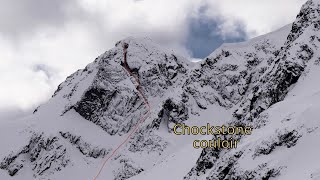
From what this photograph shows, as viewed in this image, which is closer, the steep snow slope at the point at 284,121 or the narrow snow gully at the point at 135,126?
the steep snow slope at the point at 284,121

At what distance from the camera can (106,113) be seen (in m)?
153

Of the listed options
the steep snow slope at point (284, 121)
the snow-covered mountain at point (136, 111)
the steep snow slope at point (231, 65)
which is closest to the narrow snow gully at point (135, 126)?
the snow-covered mountain at point (136, 111)

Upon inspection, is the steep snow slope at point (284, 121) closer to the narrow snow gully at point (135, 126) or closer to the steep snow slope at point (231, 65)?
the steep snow slope at point (231, 65)

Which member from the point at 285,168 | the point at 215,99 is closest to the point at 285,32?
the point at 215,99

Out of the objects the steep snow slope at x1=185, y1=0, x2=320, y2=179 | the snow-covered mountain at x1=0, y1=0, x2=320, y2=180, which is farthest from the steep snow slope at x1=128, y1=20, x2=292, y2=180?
the steep snow slope at x1=185, y1=0, x2=320, y2=179

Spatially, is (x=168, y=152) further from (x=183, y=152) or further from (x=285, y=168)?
(x=285, y=168)

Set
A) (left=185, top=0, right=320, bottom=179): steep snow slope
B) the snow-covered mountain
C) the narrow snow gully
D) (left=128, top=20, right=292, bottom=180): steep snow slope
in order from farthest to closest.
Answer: (left=128, top=20, right=292, bottom=180): steep snow slope < the narrow snow gully < the snow-covered mountain < (left=185, top=0, right=320, bottom=179): steep snow slope

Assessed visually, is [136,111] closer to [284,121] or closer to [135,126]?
[135,126]

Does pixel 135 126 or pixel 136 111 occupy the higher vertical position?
pixel 136 111

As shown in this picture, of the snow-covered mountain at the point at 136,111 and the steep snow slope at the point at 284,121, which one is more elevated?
the snow-covered mountain at the point at 136,111

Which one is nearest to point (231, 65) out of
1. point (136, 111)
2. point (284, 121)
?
point (136, 111)

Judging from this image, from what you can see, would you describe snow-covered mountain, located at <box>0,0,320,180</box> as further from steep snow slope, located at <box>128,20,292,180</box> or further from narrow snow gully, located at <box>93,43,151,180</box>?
narrow snow gully, located at <box>93,43,151,180</box>

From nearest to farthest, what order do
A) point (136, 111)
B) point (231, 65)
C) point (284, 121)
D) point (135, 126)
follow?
point (284, 121), point (135, 126), point (231, 65), point (136, 111)

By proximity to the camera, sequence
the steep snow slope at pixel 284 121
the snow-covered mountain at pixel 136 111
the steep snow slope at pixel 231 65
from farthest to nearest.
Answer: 1. the steep snow slope at pixel 231 65
2. the snow-covered mountain at pixel 136 111
3. the steep snow slope at pixel 284 121
